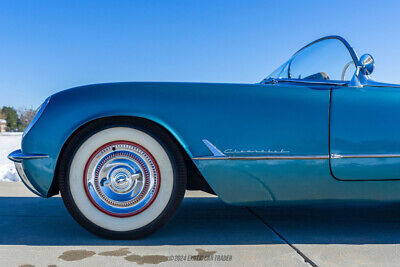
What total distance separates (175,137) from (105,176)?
484 mm

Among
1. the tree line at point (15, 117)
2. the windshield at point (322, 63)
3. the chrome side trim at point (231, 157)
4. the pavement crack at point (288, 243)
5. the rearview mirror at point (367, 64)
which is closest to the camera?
the pavement crack at point (288, 243)

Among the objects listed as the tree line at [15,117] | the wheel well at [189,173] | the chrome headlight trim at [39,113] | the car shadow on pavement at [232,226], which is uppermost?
the chrome headlight trim at [39,113]

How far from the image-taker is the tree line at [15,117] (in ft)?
335

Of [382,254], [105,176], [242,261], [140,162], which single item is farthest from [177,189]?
[382,254]

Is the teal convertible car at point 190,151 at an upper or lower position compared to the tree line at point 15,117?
upper

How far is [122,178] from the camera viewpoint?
6.87ft

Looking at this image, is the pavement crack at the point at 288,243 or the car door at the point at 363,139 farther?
the car door at the point at 363,139

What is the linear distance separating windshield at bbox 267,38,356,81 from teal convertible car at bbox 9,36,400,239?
0.48 meters

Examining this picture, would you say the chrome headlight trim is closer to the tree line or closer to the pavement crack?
the pavement crack

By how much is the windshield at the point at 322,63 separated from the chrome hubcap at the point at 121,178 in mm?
1400

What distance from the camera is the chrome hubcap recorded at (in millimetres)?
2092

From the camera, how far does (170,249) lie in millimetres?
1921

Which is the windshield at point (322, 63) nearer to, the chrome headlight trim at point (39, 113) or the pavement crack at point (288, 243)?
Result: the pavement crack at point (288, 243)

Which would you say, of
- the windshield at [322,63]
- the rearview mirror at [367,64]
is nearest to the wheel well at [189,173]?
the windshield at [322,63]
